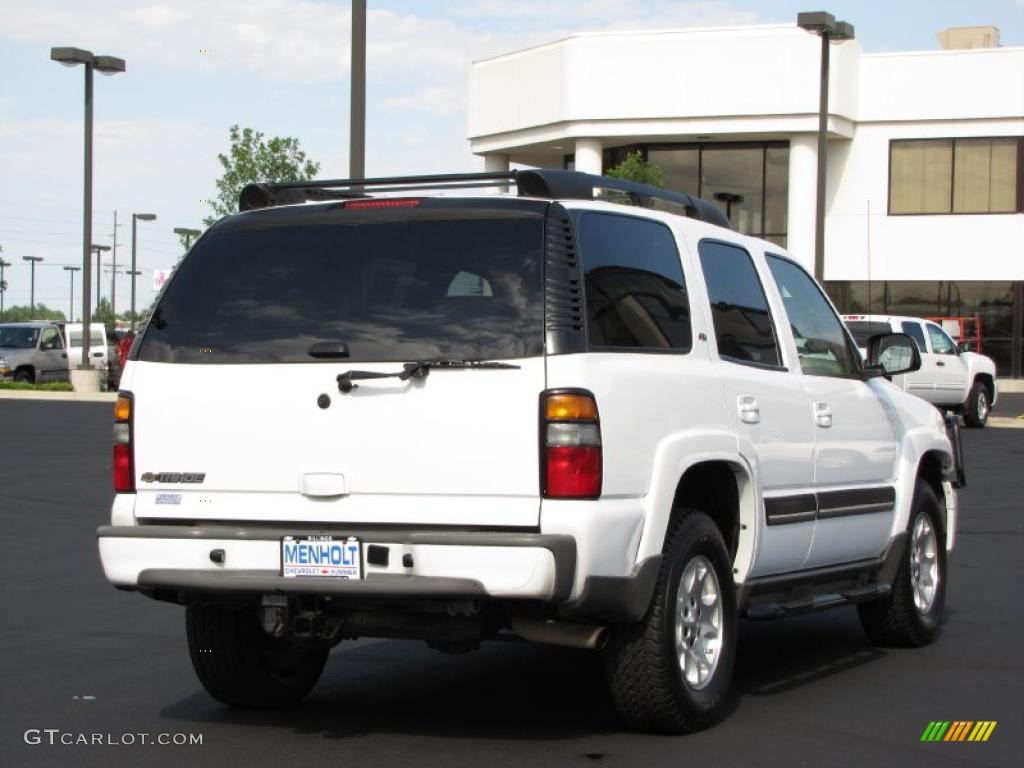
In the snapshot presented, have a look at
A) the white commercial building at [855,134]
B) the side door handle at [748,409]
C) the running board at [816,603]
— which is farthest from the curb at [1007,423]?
the side door handle at [748,409]

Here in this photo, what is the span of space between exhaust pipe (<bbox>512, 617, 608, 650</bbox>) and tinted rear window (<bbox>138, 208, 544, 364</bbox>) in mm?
988

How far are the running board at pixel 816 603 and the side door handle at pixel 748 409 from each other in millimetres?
791

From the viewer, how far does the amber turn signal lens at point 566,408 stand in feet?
19.1

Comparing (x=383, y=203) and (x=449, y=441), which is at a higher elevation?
(x=383, y=203)

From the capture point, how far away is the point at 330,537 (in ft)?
19.7

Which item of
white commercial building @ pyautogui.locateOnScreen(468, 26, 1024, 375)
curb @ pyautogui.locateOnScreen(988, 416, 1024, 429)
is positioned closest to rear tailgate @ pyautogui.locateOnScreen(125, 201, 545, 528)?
curb @ pyautogui.locateOnScreen(988, 416, 1024, 429)

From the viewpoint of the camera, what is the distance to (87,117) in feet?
128

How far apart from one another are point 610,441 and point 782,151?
145 ft

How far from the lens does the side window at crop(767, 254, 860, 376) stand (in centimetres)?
796

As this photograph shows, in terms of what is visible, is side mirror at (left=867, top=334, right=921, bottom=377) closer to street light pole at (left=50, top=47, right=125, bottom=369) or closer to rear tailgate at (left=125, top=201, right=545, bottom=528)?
rear tailgate at (left=125, top=201, right=545, bottom=528)

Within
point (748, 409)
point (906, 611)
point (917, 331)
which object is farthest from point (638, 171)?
point (748, 409)

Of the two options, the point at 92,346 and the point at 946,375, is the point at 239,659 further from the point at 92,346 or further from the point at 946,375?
the point at 92,346

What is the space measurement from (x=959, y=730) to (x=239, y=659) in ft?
9.44

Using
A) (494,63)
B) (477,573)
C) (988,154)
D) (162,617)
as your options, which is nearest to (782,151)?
(988,154)
